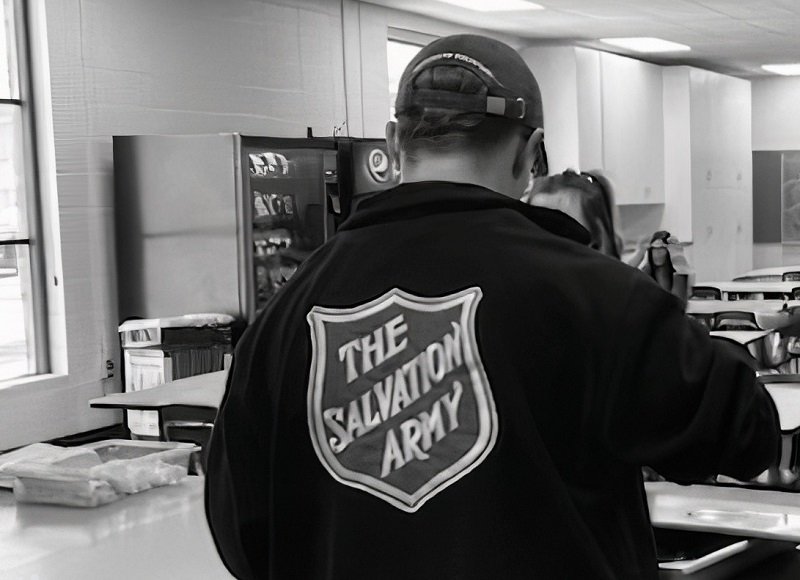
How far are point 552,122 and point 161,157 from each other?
5004mm

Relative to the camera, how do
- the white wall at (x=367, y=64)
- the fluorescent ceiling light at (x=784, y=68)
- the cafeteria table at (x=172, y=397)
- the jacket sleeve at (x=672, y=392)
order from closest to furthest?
the jacket sleeve at (x=672, y=392)
the cafeteria table at (x=172, y=397)
the white wall at (x=367, y=64)
the fluorescent ceiling light at (x=784, y=68)

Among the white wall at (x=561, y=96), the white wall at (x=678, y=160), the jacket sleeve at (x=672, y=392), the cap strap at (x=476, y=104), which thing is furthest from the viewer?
the white wall at (x=678, y=160)

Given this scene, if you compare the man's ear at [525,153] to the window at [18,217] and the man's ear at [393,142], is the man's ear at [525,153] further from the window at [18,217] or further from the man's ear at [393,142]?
the window at [18,217]

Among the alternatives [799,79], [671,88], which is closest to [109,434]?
[671,88]

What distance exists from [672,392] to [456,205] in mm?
281

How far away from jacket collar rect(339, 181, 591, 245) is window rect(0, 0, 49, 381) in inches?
186

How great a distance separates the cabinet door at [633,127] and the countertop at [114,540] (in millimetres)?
8317

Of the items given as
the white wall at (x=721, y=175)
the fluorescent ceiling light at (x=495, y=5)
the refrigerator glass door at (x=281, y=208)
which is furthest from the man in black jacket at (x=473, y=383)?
the white wall at (x=721, y=175)

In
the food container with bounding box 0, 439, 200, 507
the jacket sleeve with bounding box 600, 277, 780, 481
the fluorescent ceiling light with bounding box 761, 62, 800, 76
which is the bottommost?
the food container with bounding box 0, 439, 200, 507

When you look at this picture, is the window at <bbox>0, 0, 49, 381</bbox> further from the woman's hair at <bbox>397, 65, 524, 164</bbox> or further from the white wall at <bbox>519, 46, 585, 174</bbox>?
the white wall at <bbox>519, 46, 585, 174</bbox>

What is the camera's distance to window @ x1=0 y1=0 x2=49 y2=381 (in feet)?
18.0

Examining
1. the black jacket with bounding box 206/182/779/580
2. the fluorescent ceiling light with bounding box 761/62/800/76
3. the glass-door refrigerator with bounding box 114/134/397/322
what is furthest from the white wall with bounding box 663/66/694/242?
the black jacket with bounding box 206/182/779/580

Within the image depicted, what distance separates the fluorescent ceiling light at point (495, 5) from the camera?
8062mm

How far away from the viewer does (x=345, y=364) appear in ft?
3.73
